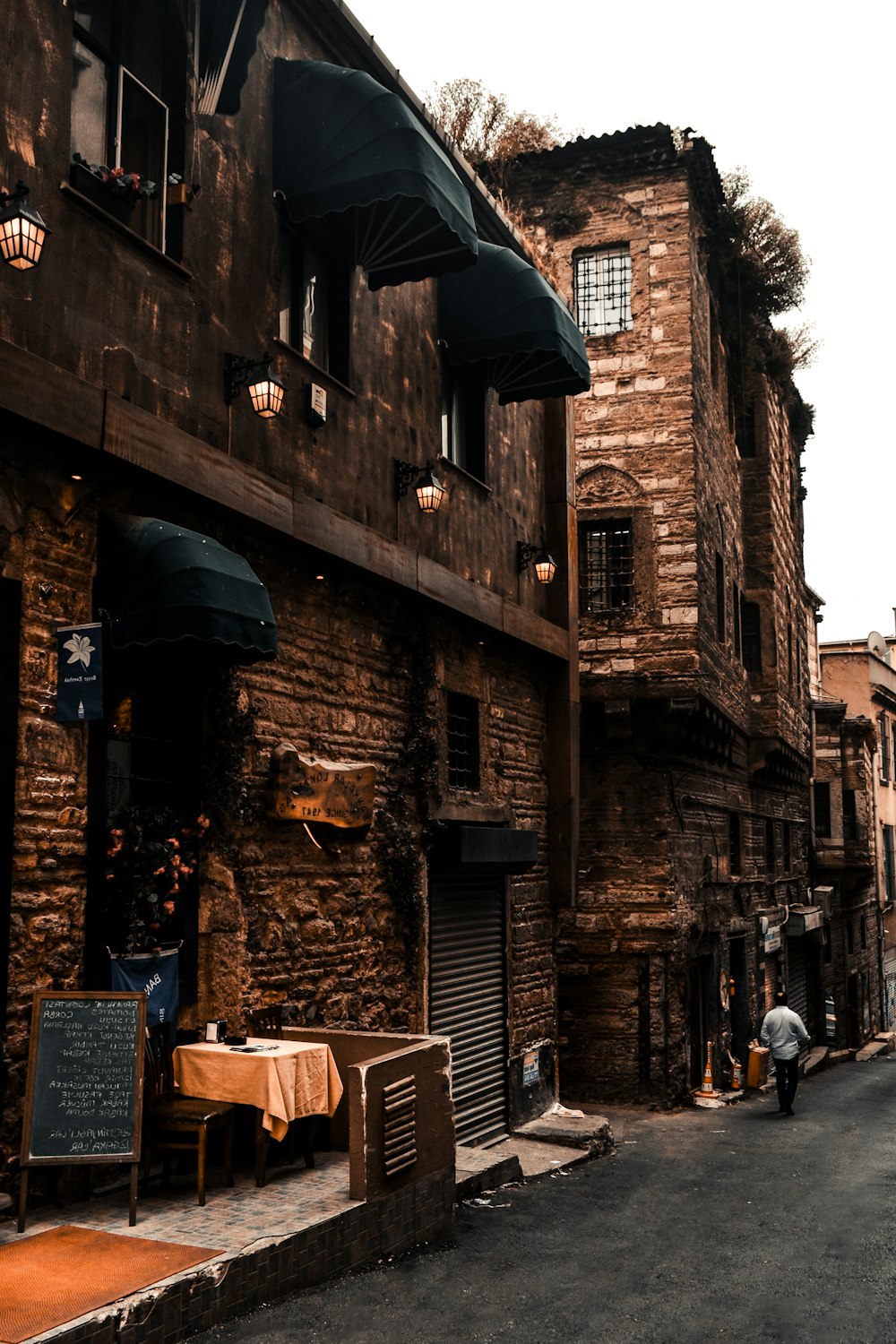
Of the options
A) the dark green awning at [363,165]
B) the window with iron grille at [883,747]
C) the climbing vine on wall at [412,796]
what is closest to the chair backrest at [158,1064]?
the climbing vine on wall at [412,796]

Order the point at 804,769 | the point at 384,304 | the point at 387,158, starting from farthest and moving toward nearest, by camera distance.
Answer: the point at 804,769 < the point at 384,304 < the point at 387,158

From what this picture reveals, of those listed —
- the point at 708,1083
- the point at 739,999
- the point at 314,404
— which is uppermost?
the point at 314,404

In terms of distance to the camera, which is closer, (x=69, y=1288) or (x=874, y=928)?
(x=69, y=1288)

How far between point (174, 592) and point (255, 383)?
218 centimetres

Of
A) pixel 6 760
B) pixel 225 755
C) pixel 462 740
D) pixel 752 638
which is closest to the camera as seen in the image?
pixel 6 760

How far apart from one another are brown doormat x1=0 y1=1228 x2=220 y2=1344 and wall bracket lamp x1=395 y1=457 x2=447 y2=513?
6.80 m

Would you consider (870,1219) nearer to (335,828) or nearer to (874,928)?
(335,828)

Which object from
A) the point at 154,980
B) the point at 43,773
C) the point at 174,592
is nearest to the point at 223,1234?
the point at 154,980

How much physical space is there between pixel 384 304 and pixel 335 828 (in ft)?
15.9

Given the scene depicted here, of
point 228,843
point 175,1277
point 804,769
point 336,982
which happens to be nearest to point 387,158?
point 228,843

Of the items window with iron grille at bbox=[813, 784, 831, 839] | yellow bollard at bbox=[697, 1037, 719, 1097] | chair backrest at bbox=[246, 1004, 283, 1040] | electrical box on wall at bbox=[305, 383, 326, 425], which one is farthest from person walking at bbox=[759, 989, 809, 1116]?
window with iron grille at bbox=[813, 784, 831, 839]

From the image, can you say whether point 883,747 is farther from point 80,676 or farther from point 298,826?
point 80,676

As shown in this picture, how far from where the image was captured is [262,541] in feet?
30.9

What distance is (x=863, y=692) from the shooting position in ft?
135
